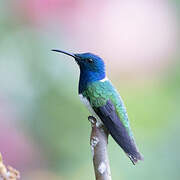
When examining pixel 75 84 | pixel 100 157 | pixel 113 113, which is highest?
pixel 100 157

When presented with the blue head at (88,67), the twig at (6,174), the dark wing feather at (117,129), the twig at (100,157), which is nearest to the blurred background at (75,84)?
the blue head at (88,67)

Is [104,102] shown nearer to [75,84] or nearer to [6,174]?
[6,174]

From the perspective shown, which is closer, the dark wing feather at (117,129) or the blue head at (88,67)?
the dark wing feather at (117,129)

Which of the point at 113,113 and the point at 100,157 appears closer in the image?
the point at 100,157

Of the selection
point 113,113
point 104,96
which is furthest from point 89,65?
point 113,113

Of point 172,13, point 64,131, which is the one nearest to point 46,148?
point 64,131

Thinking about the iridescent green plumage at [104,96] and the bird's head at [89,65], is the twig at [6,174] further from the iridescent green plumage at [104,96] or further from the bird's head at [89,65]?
the bird's head at [89,65]

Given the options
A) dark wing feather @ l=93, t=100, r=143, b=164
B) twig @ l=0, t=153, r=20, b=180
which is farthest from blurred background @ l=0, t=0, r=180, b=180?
twig @ l=0, t=153, r=20, b=180
